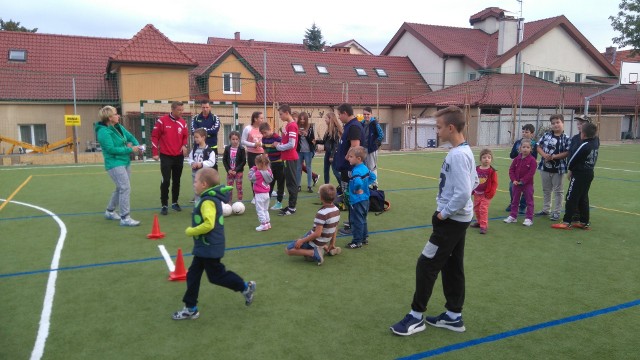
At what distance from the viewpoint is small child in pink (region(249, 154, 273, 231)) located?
7.39 metres

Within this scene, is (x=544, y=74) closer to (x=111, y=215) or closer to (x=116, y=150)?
(x=111, y=215)

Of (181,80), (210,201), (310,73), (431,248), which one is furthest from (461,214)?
(310,73)

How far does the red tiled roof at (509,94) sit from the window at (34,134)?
70.7ft

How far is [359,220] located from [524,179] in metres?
3.33

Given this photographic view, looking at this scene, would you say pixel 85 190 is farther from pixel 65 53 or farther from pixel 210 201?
pixel 65 53

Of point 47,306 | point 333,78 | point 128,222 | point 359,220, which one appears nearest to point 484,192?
point 359,220

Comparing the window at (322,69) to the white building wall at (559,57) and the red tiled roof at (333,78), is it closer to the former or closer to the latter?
the red tiled roof at (333,78)

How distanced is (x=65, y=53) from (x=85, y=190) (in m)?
19.2

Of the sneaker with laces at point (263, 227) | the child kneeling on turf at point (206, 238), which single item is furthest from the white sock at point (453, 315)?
the sneaker with laces at point (263, 227)

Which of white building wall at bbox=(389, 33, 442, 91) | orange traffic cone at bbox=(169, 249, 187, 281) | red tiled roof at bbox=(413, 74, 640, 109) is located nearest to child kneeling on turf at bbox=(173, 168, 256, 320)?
orange traffic cone at bbox=(169, 249, 187, 281)

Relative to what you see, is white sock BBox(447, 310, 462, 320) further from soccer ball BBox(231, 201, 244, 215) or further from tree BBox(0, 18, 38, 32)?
tree BBox(0, 18, 38, 32)

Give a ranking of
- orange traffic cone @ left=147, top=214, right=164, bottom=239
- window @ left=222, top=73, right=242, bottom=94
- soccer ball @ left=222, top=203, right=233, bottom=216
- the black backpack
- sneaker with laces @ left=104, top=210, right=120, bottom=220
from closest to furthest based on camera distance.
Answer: orange traffic cone @ left=147, top=214, right=164, bottom=239, sneaker with laces @ left=104, top=210, right=120, bottom=220, soccer ball @ left=222, top=203, right=233, bottom=216, the black backpack, window @ left=222, top=73, right=242, bottom=94

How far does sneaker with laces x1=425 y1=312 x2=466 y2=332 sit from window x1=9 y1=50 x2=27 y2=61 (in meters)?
28.2

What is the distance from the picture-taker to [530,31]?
3628 centimetres
